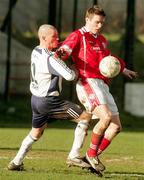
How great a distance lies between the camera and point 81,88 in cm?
1009

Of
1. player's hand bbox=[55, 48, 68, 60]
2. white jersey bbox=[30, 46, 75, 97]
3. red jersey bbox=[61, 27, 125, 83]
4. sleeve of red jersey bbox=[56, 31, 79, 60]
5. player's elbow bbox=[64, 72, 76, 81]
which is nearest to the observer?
player's elbow bbox=[64, 72, 76, 81]

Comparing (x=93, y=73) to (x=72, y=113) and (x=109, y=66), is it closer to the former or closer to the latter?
(x=109, y=66)

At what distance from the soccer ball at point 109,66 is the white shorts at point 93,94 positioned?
0.19m

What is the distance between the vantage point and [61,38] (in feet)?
90.9

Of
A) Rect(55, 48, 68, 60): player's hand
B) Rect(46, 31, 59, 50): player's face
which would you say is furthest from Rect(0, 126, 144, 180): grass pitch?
Rect(46, 31, 59, 50): player's face

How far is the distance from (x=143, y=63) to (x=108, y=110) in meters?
22.1

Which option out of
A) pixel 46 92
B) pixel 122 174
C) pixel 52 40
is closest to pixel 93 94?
pixel 46 92

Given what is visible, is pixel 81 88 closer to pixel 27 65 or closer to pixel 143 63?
pixel 27 65

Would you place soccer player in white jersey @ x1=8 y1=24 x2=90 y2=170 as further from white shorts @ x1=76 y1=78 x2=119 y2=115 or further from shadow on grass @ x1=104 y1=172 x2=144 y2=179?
shadow on grass @ x1=104 y1=172 x2=144 y2=179

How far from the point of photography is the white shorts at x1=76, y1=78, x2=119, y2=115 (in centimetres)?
989

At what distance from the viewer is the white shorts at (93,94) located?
9.89 metres

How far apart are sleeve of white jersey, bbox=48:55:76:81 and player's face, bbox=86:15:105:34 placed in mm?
896

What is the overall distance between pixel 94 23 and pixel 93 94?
0.97 metres

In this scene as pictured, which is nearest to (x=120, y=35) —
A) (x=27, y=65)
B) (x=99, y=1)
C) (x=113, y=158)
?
(x=99, y=1)
